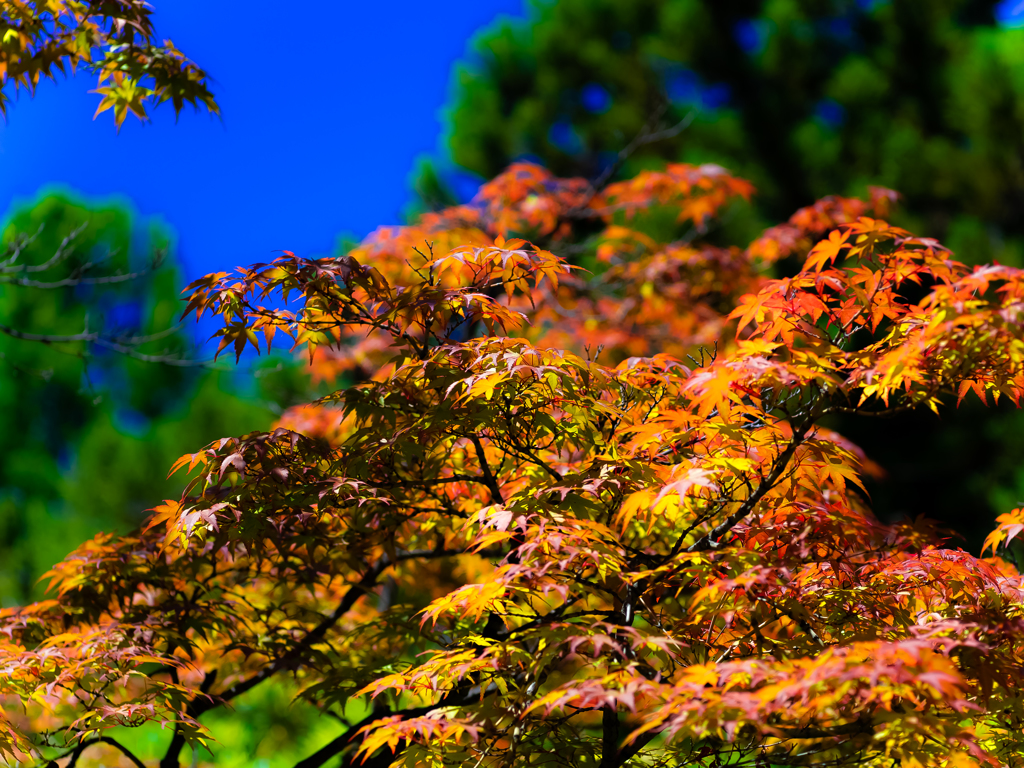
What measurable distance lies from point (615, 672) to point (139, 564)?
2.04 m

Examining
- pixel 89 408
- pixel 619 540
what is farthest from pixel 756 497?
pixel 89 408

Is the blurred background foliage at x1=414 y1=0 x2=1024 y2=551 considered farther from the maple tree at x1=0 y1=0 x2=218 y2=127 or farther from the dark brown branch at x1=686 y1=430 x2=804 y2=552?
the dark brown branch at x1=686 y1=430 x2=804 y2=552

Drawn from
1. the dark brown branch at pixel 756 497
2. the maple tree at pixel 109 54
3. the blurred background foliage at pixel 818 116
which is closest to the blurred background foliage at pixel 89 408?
the blurred background foliage at pixel 818 116

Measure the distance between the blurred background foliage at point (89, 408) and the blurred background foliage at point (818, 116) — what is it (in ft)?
22.3

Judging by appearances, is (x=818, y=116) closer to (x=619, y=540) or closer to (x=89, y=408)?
(x=619, y=540)

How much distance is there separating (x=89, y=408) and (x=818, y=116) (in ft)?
57.3

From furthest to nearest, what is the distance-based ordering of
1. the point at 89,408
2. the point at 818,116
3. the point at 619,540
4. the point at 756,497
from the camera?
the point at 89,408
the point at 818,116
the point at 619,540
the point at 756,497

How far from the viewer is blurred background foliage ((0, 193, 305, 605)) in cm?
1566

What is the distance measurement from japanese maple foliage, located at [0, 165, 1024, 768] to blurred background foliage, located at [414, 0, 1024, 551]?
8.05m

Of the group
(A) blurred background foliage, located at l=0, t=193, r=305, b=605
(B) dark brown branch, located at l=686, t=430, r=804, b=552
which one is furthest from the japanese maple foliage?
(A) blurred background foliage, located at l=0, t=193, r=305, b=605

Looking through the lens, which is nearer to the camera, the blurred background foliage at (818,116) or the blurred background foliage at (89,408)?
the blurred background foliage at (818,116)

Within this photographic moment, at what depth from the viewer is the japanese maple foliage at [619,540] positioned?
6.60 feet

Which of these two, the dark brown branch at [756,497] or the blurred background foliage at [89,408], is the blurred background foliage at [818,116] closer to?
the blurred background foliage at [89,408]

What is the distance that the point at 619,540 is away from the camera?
2553 mm
